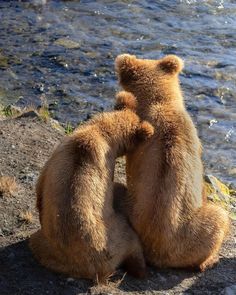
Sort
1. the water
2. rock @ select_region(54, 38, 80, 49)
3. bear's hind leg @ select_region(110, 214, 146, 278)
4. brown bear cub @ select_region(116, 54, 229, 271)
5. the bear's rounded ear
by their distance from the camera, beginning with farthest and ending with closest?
1. rock @ select_region(54, 38, 80, 49)
2. the water
3. the bear's rounded ear
4. brown bear cub @ select_region(116, 54, 229, 271)
5. bear's hind leg @ select_region(110, 214, 146, 278)

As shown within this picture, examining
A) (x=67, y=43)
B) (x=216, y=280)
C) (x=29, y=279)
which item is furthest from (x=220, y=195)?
(x=67, y=43)

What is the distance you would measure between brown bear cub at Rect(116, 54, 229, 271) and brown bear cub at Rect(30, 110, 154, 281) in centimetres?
15

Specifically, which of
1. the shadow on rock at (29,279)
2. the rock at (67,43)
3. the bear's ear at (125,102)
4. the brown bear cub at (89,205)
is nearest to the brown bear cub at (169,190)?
the bear's ear at (125,102)

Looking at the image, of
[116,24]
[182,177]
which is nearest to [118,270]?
[182,177]

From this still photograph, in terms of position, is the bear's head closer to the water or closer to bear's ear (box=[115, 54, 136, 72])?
bear's ear (box=[115, 54, 136, 72])

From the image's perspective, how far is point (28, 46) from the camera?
593 inches

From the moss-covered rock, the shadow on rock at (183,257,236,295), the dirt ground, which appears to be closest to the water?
the moss-covered rock

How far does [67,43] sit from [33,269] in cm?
951

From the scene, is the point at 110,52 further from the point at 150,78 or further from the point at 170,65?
the point at 150,78

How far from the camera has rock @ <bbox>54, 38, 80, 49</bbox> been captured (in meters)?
15.1

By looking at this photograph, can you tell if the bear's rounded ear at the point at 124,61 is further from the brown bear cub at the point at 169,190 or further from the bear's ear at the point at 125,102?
the bear's ear at the point at 125,102

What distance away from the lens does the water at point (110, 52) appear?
12.6 m

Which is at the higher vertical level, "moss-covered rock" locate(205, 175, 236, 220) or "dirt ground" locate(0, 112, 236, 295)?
"dirt ground" locate(0, 112, 236, 295)

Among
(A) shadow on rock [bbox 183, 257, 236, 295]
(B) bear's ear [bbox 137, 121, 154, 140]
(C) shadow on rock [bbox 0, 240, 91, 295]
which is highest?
(B) bear's ear [bbox 137, 121, 154, 140]
